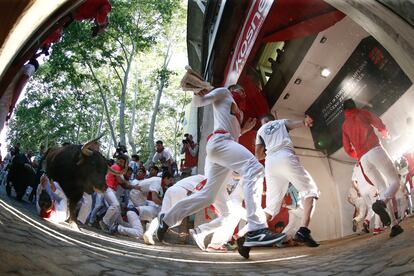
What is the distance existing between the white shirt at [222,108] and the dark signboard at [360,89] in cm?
271

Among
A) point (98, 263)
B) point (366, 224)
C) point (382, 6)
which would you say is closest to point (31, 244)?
point (98, 263)

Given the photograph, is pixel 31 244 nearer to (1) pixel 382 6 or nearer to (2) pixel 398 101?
(1) pixel 382 6

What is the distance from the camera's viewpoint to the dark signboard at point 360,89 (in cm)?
537

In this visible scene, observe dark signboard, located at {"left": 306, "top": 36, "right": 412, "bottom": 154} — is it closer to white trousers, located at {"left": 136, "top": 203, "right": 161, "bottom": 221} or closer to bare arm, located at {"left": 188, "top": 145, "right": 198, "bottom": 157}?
bare arm, located at {"left": 188, "top": 145, "right": 198, "bottom": 157}

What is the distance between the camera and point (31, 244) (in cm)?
249

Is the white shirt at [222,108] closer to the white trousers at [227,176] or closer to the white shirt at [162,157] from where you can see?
the white trousers at [227,176]

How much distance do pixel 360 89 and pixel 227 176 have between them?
375cm

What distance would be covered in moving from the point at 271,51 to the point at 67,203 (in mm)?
6770

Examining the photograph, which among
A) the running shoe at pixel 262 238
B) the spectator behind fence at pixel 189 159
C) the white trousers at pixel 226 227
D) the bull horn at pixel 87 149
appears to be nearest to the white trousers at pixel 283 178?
the white trousers at pixel 226 227

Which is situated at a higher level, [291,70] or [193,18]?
[193,18]

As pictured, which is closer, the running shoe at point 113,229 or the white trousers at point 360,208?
the running shoe at point 113,229

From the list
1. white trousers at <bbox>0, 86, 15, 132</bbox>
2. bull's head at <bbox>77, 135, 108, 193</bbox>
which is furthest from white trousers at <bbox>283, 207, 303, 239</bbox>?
white trousers at <bbox>0, 86, 15, 132</bbox>

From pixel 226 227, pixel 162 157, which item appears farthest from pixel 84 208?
pixel 162 157

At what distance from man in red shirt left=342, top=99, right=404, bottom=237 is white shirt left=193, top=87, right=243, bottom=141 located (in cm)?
152
